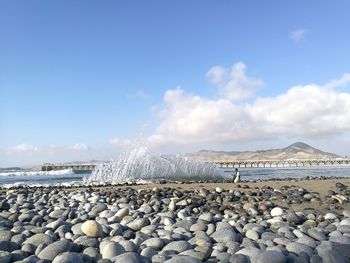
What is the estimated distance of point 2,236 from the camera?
525 centimetres

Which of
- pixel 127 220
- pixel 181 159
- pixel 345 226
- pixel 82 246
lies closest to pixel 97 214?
pixel 127 220

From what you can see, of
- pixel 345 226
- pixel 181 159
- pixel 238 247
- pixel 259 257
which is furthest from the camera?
pixel 181 159

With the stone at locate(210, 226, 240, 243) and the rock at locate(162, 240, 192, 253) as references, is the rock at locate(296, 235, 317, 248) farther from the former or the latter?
the rock at locate(162, 240, 192, 253)

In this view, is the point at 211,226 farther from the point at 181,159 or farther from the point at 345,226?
the point at 181,159

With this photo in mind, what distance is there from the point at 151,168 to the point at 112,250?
58.3 ft

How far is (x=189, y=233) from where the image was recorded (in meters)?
5.65

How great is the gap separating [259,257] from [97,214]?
15.1ft

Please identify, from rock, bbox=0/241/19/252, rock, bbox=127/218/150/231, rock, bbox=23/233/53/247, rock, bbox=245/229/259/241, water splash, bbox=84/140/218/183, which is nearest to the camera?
rock, bbox=0/241/19/252

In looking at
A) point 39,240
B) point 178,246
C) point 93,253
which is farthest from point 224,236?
point 39,240

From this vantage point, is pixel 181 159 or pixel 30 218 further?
pixel 181 159

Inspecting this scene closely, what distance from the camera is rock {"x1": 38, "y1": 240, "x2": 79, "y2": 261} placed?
168 inches

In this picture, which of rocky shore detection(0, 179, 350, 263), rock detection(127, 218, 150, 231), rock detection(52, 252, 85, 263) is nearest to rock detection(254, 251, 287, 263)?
rocky shore detection(0, 179, 350, 263)

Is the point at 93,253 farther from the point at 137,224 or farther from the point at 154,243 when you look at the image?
the point at 137,224

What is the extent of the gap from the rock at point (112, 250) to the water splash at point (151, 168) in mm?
16605
